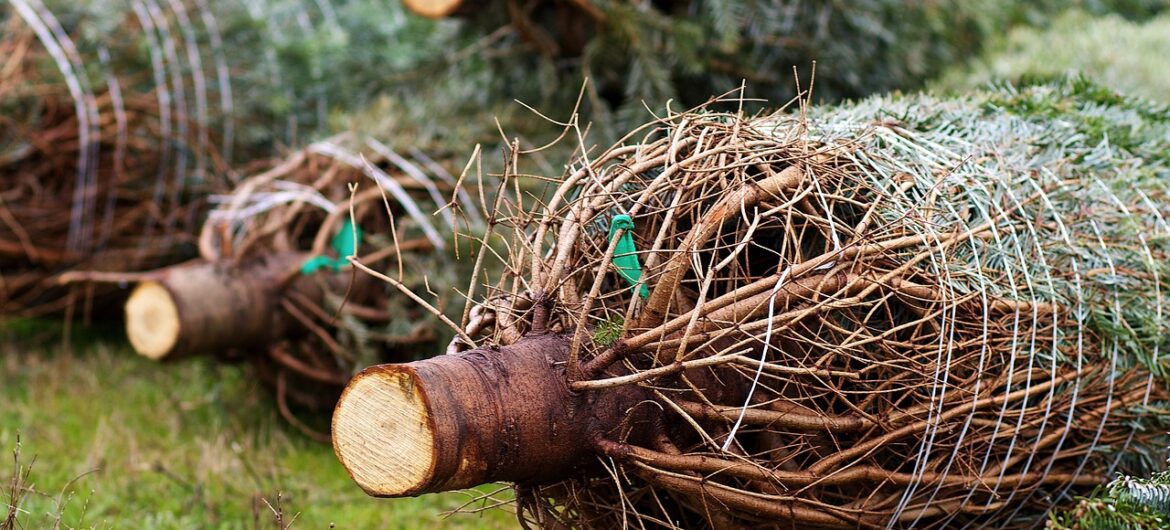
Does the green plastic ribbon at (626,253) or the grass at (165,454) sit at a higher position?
the green plastic ribbon at (626,253)

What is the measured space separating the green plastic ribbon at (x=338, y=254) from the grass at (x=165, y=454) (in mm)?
567

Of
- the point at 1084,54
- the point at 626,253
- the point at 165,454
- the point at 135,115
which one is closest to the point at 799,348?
the point at 626,253

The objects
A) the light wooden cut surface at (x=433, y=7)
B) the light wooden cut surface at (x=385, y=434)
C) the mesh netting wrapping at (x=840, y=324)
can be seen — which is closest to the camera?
the light wooden cut surface at (x=385, y=434)

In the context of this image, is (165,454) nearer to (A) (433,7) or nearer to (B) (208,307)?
(B) (208,307)

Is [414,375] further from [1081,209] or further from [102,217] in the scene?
[102,217]

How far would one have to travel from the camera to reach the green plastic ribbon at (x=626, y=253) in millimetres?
2004

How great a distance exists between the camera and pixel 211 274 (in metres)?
3.43

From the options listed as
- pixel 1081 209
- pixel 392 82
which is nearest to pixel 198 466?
pixel 392 82

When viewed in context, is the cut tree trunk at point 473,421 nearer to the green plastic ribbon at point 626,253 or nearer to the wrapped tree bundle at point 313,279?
the green plastic ribbon at point 626,253

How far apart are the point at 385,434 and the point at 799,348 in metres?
0.78

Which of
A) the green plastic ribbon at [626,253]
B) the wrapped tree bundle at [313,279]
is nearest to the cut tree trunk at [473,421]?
the green plastic ribbon at [626,253]

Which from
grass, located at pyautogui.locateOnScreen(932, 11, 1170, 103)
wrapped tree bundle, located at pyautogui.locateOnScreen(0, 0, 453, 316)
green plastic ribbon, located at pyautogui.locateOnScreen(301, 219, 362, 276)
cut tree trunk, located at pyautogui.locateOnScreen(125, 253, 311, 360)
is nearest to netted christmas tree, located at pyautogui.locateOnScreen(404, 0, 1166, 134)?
grass, located at pyautogui.locateOnScreen(932, 11, 1170, 103)

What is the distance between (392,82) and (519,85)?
609 millimetres

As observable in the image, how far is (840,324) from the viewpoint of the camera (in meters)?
2.20
